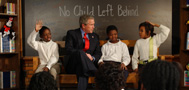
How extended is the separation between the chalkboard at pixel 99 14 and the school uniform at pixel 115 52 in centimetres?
54

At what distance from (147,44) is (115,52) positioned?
1.70 ft

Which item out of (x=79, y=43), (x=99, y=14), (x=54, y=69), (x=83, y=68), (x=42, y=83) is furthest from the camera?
(x=99, y=14)

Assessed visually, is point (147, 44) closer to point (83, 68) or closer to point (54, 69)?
point (83, 68)

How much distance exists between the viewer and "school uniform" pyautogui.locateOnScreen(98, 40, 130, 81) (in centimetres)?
344

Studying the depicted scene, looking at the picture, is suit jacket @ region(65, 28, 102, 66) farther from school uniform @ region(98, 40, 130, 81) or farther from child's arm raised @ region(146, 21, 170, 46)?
child's arm raised @ region(146, 21, 170, 46)

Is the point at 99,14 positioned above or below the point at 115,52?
above

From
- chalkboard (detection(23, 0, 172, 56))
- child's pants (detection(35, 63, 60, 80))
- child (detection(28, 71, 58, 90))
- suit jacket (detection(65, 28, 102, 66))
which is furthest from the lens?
chalkboard (detection(23, 0, 172, 56))

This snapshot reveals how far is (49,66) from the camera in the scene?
329 centimetres

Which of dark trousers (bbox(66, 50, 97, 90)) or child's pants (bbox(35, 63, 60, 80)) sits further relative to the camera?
child's pants (bbox(35, 63, 60, 80))

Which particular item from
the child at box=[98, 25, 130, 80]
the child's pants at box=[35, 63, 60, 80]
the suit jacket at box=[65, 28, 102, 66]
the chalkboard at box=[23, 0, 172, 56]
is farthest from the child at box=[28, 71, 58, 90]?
the chalkboard at box=[23, 0, 172, 56]

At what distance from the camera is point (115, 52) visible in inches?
137

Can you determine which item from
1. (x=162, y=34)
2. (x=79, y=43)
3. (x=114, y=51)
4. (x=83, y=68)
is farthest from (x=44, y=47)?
(x=162, y=34)

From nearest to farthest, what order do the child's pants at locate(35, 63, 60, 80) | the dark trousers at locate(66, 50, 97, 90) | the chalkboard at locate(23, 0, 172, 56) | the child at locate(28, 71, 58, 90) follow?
1. the child at locate(28, 71, 58, 90)
2. the dark trousers at locate(66, 50, 97, 90)
3. the child's pants at locate(35, 63, 60, 80)
4. the chalkboard at locate(23, 0, 172, 56)

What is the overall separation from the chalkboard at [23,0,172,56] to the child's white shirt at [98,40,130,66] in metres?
0.54
